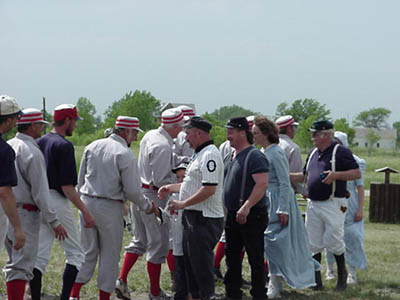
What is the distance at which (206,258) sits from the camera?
6301 millimetres

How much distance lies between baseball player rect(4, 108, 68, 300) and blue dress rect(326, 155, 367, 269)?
14.6 ft

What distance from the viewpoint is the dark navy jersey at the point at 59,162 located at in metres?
6.29

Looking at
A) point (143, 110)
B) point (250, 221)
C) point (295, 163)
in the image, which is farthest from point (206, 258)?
point (143, 110)

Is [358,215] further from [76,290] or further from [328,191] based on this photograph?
[76,290]

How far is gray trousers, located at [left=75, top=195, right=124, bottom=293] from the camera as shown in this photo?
21.3ft

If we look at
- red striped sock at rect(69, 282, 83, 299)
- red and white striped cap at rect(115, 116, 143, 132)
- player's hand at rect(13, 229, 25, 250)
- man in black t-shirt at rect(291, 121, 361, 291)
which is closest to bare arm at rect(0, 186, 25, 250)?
player's hand at rect(13, 229, 25, 250)

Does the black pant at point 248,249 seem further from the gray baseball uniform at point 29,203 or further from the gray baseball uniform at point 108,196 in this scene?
the gray baseball uniform at point 29,203

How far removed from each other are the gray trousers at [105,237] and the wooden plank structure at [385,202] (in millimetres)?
12033

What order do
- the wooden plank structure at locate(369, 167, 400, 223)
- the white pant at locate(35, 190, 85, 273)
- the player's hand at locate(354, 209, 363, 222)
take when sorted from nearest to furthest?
1. the white pant at locate(35, 190, 85, 273)
2. the player's hand at locate(354, 209, 363, 222)
3. the wooden plank structure at locate(369, 167, 400, 223)

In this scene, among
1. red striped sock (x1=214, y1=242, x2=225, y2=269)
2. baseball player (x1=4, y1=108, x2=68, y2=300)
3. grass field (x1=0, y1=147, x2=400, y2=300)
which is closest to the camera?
baseball player (x1=4, y1=108, x2=68, y2=300)

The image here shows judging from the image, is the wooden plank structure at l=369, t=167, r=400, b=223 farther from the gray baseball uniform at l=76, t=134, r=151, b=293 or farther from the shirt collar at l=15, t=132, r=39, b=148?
the shirt collar at l=15, t=132, r=39, b=148

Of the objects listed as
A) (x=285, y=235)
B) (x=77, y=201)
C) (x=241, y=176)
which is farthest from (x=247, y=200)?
(x=77, y=201)

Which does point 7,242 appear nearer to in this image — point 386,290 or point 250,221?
point 250,221

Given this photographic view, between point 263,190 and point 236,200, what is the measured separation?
1.14 ft
